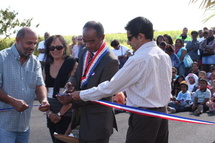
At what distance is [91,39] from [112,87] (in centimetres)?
63

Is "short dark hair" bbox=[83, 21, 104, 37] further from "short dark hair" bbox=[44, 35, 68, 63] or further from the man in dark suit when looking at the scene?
"short dark hair" bbox=[44, 35, 68, 63]

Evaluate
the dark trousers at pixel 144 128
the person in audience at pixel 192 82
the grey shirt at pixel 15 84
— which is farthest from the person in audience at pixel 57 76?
the person in audience at pixel 192 82

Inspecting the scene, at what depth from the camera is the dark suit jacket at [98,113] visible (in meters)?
4.11

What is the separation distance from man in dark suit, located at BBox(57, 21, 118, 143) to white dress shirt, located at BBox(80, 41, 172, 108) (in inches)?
8.0

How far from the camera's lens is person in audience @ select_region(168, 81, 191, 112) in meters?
10.9

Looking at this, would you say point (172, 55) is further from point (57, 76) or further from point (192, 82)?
point (57, 76)

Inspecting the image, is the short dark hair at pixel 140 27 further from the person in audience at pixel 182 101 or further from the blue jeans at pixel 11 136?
the person in audience at pixel 182 101

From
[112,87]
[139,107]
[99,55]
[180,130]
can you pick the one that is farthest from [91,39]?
[180,130]

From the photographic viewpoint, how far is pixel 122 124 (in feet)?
30.2

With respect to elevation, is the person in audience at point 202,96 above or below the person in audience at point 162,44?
below

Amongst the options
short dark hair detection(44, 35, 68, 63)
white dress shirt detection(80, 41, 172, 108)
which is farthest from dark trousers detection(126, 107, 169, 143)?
short dark hair detection(44, 35, 68, 63)

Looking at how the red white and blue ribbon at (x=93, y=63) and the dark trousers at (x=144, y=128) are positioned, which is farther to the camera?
the red white and blue ribbon at (x=93, y=63)

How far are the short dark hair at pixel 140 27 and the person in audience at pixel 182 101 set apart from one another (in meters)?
7.13

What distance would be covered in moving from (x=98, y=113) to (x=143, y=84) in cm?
64
